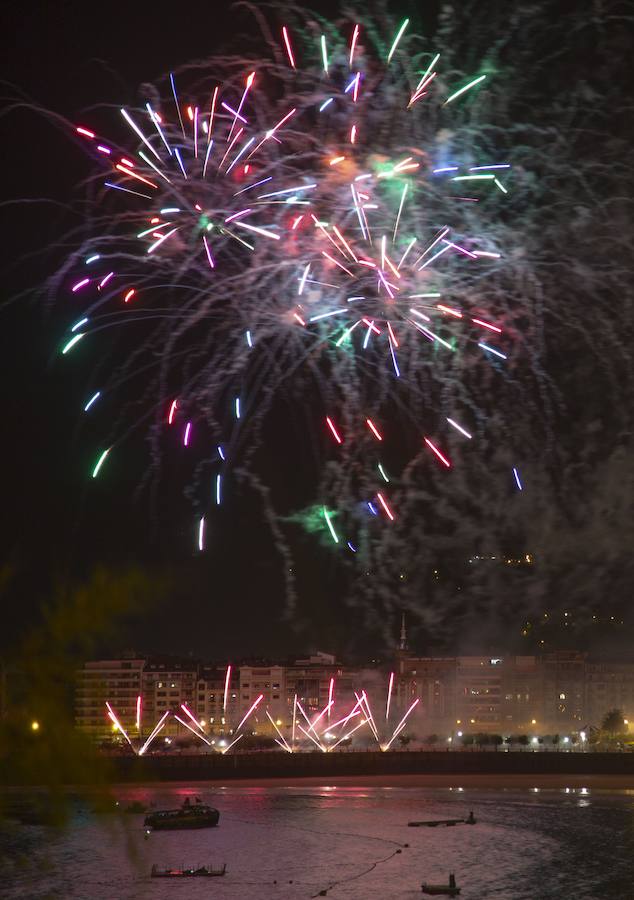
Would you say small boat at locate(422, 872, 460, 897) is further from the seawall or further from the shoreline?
the seawall

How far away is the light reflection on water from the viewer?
20297 millimetres

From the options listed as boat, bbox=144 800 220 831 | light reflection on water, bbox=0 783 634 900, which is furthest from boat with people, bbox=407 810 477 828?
boat, bbox=144 800 220 831

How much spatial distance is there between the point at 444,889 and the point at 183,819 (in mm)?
11013

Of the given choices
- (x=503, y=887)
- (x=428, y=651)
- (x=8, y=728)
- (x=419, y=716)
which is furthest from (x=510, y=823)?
(x=428, y=651)

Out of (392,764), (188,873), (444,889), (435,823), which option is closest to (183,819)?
(435,823)

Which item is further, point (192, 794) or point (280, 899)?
point (192, 794)

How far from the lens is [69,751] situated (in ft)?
12.3

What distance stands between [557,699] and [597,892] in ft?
210

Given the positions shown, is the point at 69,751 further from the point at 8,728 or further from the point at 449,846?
the point at 449,846

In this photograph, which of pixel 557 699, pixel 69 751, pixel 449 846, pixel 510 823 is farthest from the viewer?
pixel 557 699

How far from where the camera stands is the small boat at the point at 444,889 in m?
19.5

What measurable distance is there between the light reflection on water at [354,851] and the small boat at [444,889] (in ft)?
0.67

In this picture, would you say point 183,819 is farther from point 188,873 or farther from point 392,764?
point 392,764

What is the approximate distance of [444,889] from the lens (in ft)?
64.6
